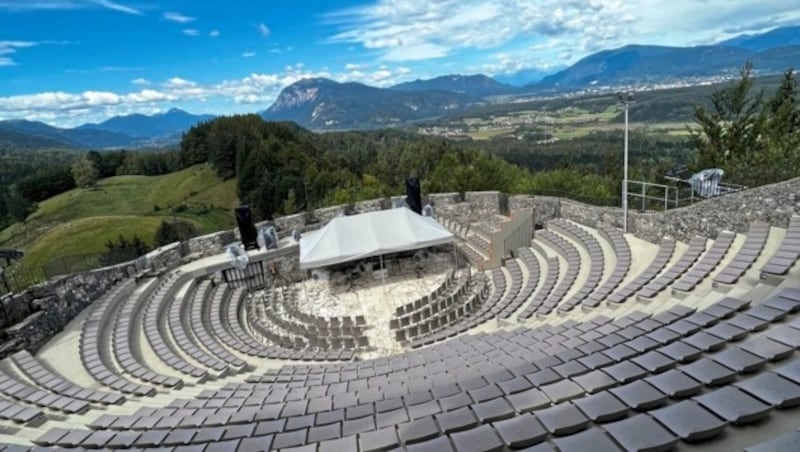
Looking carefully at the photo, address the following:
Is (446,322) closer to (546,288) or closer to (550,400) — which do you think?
(546,288)

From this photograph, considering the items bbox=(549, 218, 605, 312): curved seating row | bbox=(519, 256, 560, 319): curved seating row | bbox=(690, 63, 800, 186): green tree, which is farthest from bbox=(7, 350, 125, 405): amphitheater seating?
bbox=(690, 63, 800, 186): green tree

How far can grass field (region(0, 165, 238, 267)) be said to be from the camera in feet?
151

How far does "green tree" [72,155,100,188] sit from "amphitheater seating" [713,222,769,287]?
9574cm

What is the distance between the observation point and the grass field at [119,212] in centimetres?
4609

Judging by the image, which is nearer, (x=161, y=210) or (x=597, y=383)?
(x=597, y=383)

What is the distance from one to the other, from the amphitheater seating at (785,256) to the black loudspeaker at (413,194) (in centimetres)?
1352

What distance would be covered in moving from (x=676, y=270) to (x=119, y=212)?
3009 inches

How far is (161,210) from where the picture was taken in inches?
2504

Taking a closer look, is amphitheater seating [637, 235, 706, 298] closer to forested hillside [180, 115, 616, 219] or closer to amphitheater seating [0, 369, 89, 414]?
amphitheater seating [0, 369, 89, 414]

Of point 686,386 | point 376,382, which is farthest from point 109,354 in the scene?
point 686,386

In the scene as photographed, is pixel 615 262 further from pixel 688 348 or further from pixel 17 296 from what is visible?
pixel 17 296

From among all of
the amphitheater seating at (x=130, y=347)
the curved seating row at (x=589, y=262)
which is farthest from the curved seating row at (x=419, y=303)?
the amphitheater seating at (x=130, y=347)

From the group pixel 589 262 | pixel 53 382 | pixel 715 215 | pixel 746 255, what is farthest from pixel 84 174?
pixel 746 255

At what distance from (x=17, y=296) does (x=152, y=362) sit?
5907 mm
